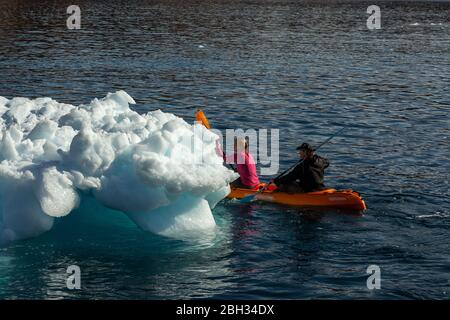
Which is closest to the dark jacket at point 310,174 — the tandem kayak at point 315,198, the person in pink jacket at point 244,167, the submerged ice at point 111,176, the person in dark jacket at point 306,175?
the person in dark jacket at point 306,175

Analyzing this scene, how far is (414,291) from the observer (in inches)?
633

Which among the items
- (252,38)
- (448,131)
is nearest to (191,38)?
(252,38)

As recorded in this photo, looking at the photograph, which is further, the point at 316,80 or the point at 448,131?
the point at 316,80

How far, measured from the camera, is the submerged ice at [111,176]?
655 inches

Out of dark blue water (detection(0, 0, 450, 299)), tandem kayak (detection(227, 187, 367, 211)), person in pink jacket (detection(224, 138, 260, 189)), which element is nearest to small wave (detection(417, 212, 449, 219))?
dark blue water (detection(0, 0, 450, 299))

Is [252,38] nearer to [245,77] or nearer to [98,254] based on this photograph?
[245,77]

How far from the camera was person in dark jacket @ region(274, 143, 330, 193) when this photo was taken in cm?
2195

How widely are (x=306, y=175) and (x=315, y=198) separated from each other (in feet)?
2.35

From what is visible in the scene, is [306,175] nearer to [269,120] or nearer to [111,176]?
[111,176]

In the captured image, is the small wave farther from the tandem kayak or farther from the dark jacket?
the dark jacket

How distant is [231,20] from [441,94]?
112ft

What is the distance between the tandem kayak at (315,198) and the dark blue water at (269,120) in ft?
1.22

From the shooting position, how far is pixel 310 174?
22016 mm
